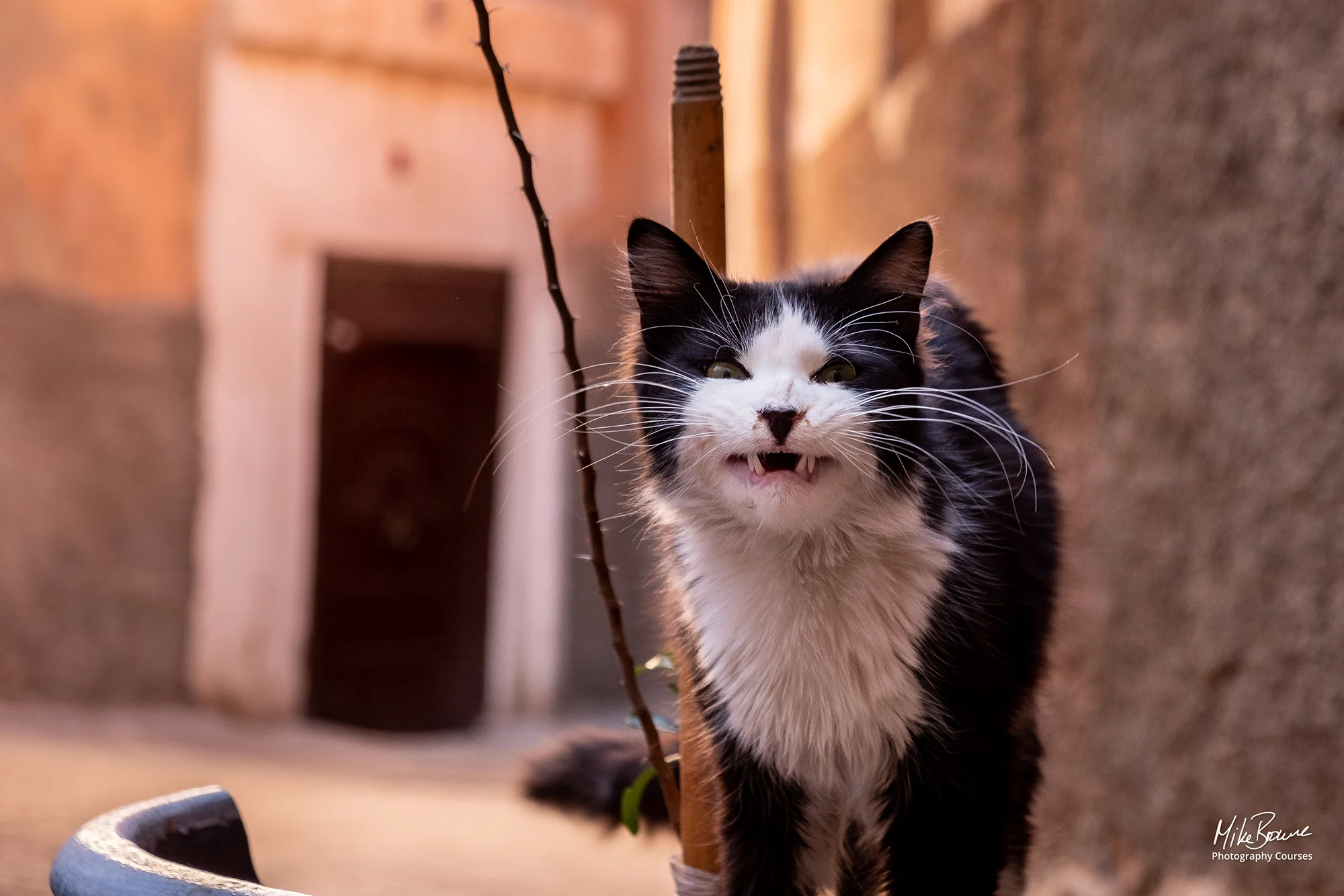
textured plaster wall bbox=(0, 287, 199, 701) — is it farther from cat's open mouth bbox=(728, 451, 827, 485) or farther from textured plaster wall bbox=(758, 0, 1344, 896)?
cat's open mouth bbox=(728, 451, 827, 485)

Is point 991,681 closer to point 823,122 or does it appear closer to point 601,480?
point 823,122

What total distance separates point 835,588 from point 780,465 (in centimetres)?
14

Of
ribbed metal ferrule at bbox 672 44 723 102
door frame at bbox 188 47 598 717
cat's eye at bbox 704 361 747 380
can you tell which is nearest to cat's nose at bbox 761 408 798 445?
cat's eye at bbox 704 361 747 380

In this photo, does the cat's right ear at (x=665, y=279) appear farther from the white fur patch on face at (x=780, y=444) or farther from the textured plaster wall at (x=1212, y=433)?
the textured plaster wall at (x=1212, y=433)

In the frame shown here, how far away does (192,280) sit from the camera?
4.28 metres

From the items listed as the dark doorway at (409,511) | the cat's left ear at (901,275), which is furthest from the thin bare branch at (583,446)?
the dark doorway at (409,511)

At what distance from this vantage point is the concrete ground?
222cm

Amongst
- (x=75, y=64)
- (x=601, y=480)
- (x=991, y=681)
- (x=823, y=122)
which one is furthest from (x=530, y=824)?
(x=75, y=64)

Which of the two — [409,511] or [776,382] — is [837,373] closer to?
[776,382]

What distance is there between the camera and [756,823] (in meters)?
1.07
